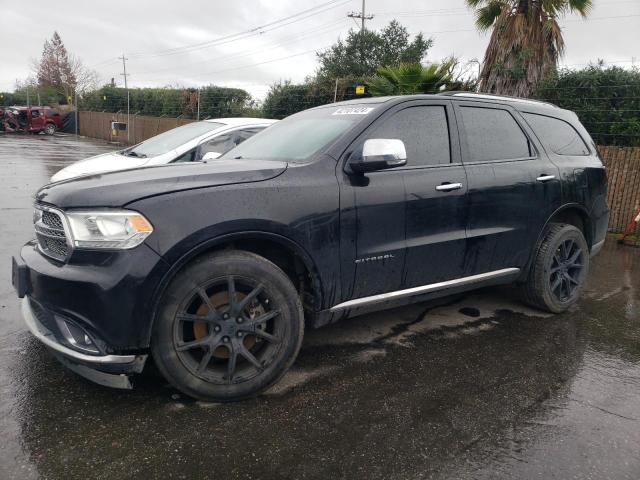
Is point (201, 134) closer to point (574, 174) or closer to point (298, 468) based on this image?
point (574, 174)

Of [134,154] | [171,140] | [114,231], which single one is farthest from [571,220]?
[134,154]

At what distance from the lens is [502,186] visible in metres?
3.97

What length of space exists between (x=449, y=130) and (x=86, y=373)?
287cm

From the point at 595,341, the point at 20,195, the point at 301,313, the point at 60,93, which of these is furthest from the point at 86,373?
the point at 60,93

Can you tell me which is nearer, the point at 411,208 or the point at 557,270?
the point at 411,208

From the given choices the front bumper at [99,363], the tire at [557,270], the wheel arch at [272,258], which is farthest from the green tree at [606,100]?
the front bumper at [99,363]

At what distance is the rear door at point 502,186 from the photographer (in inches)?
152

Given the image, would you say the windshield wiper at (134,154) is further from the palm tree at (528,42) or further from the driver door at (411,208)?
the palm tree at (528,42)

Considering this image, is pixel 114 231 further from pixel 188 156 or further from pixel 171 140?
pixel 171 140

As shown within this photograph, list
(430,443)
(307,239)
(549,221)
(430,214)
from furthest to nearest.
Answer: (549,221) → (430,214) → (307,239) → (430,443)

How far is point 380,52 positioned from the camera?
3575cm

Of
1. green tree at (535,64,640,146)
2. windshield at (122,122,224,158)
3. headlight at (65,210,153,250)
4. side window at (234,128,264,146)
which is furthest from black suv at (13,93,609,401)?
green tree at (535,64,640,146)

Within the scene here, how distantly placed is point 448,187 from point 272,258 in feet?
4.44

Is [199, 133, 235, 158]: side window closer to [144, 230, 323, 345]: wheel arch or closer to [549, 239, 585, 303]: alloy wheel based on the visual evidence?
[144, 230, 323, 345]: wheel arch
